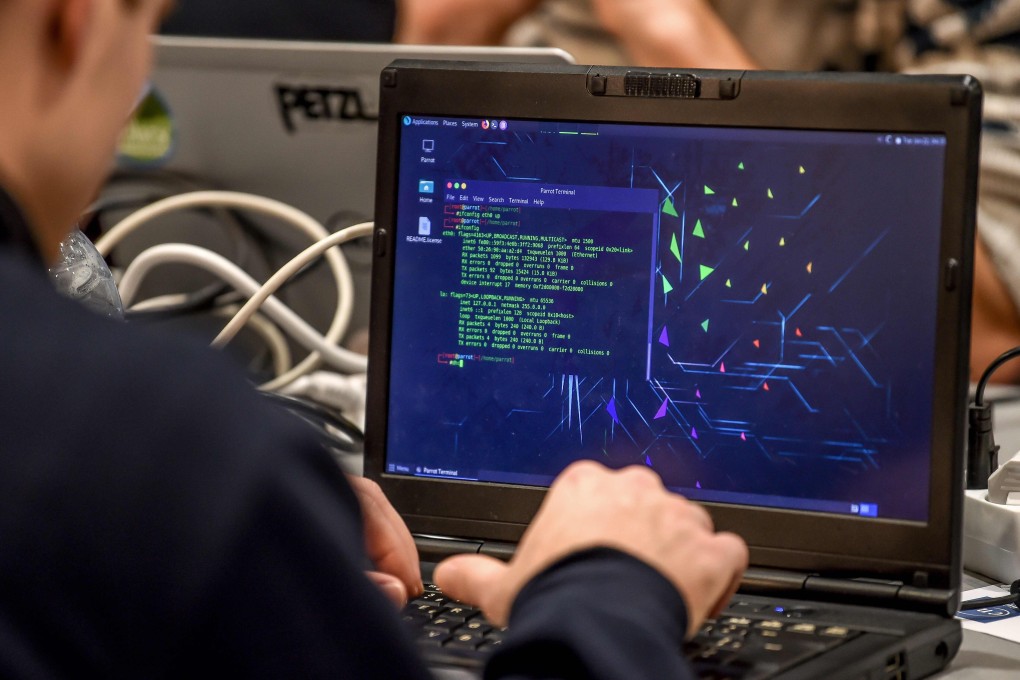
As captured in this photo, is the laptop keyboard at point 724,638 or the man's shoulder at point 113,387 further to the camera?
the laptop keyboard at point 724,638

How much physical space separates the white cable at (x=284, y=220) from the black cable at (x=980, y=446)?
0.62 meters

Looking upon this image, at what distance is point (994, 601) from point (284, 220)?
782 millimetres

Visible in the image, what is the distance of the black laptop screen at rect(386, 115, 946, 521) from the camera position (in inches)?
29.2

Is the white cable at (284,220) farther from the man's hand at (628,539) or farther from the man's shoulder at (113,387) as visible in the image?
the man's shoulder at (113,387)

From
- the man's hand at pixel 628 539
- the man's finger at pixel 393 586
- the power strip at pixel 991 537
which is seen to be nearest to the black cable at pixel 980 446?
the power strip at pixel 991 537

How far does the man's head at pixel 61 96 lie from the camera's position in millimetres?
424

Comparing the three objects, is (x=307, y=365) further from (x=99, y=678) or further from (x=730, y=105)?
(x=99, y=678)

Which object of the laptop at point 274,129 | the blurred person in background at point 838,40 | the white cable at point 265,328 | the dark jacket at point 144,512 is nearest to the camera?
the dark jacket at point 144,512

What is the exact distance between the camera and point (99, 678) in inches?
14.2

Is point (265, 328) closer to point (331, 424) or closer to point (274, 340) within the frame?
point (274, 340)

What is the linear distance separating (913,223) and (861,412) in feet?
0.39

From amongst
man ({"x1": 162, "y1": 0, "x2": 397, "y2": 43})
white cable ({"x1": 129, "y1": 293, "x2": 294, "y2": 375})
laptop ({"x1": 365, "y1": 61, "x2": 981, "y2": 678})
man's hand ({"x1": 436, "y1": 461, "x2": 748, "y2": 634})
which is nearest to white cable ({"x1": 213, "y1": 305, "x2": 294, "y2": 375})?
white cable ({"x1": 129, "y1": 293, "x2": 294, "y2": 375})

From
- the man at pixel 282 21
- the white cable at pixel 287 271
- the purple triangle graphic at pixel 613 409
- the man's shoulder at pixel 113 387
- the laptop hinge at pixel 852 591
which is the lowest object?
the laptop hinge at pixel 852 591

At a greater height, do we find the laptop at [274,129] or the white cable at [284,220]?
the laptop at [274,129]
